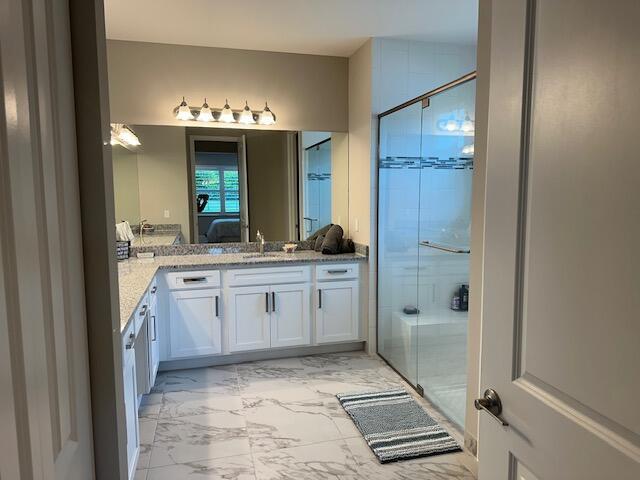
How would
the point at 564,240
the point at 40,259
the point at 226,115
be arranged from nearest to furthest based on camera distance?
the point at 40,259 → the point at 564,240 → the point at 226,115

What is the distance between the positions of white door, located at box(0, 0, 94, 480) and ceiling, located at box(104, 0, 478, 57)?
2.35m

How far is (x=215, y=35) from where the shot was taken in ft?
11.3

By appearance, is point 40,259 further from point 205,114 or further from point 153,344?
point 205,114

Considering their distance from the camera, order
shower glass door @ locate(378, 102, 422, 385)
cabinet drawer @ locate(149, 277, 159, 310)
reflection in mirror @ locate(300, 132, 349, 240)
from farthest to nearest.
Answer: reflection in mirror @ locate(300, 132, 349, 240) → shower glass door @ locate(378, 102, 422, 385) → cabinet drawer @ locate(149, 277, 159, 310)

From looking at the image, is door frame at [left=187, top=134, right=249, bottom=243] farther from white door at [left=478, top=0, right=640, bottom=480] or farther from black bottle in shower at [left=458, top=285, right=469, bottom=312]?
white door at [left=478, top=0, right=640, bottom=480]

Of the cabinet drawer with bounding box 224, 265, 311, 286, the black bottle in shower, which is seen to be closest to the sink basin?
the cabinet drawer with bounding box 224, 265, 311, 286

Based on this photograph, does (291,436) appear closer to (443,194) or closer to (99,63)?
(443,194)

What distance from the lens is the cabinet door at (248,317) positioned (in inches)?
139

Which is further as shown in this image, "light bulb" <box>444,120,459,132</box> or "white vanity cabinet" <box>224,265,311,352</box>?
"white vanity cabinet" <box>224,265,311,352</box>

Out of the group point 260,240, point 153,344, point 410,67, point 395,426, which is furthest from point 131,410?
point 410,67

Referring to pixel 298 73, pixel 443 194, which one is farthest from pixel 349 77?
pixel 443 194

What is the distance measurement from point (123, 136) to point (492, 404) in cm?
344

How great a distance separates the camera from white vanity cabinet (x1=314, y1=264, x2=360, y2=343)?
12.2 ft

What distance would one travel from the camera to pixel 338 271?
12.3ft
